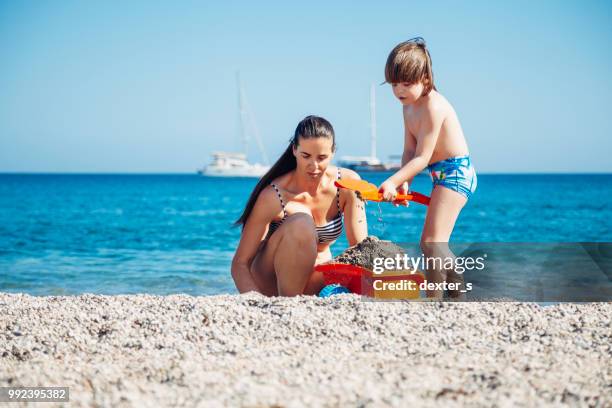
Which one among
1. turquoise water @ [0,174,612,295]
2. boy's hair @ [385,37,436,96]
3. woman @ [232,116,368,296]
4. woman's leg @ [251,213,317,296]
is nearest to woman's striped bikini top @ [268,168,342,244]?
woman @ [232,116,368,296]

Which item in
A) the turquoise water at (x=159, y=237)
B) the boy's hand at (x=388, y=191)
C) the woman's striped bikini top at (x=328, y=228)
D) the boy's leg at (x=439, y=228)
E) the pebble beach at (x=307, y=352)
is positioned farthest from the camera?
the turquoise water at (x=159, y=237)

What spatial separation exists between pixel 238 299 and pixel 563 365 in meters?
1.57

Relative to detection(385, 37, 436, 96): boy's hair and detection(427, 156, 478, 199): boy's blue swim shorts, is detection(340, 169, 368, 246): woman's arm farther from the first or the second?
detection(385, 37, 436, 96): boy's hair

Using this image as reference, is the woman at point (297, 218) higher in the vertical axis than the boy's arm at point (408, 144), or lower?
lower

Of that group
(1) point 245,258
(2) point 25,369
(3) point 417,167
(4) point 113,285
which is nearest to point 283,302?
(1) point 245,258

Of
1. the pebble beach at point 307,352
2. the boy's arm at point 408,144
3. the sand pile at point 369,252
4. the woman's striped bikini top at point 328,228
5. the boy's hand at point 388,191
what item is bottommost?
the pebble beach at point 307,352

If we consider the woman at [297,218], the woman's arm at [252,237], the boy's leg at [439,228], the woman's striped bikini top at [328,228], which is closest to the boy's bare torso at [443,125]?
the boy's leg at [439,228]

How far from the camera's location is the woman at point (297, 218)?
11.4 ft

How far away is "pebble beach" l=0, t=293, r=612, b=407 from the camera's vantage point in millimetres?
1882

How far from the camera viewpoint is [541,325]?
105 inches

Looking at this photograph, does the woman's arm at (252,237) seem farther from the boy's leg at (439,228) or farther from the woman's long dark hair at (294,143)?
the boy's leg at (439,228)

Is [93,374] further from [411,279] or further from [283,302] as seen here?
[411,279]

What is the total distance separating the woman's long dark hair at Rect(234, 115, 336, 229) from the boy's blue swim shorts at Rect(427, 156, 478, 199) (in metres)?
0.58

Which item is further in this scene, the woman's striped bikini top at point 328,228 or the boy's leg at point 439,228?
the woman's striped bikini top at point 328,228
